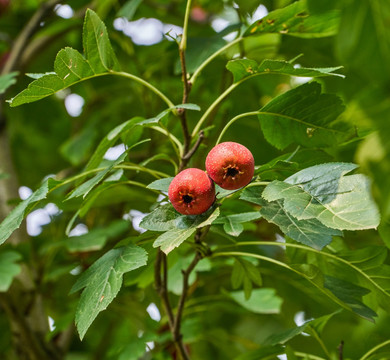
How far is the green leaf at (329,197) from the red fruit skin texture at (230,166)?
0.18ft

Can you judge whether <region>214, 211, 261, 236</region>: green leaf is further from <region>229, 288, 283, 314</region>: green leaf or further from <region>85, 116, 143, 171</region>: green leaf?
<region>229, 288, 283, 314</region>: green leaf

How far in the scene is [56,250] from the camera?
5.08 feet

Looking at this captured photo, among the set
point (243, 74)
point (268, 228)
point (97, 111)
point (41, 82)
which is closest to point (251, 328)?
point (268, 228)

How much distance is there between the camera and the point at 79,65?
35.7 inches

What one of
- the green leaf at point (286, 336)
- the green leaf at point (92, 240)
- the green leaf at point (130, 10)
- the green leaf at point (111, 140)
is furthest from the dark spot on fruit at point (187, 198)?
the green leaf at point (130, 10)

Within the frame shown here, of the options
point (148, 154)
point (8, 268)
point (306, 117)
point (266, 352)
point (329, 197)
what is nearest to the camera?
point (329, 197)


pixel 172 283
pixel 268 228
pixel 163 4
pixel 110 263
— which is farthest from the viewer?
pixel 163 4

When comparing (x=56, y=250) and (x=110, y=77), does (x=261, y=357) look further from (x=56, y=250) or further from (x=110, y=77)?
(x=110, y=77)

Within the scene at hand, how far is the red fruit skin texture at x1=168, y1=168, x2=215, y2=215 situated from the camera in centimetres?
78

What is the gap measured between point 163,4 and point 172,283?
1.08 metres

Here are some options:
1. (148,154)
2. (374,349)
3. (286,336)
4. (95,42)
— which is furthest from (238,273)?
(148,154)

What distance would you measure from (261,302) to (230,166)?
721 millimetres

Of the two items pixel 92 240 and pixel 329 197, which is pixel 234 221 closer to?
pixel 329 197

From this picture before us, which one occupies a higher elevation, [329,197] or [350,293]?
[329,197]
